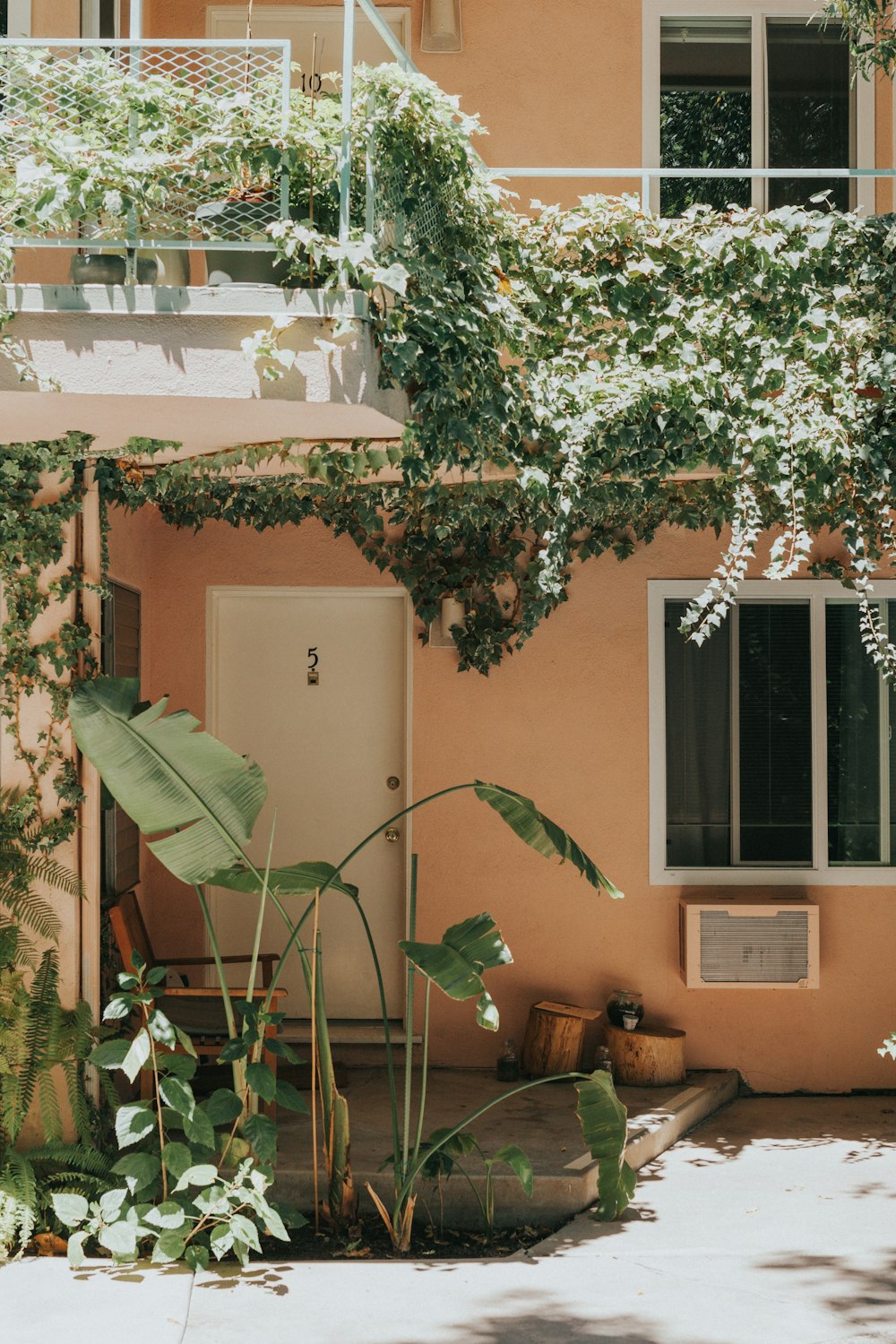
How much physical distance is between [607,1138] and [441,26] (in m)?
6.13

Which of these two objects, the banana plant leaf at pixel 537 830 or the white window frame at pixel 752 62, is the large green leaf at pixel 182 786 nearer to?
the banana plant leaf at pixel 537 830

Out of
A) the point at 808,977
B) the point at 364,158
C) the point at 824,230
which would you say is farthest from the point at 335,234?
the point at 808,977

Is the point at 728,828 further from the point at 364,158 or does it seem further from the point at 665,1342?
the point at 364,158

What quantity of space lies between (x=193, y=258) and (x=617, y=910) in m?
4.66

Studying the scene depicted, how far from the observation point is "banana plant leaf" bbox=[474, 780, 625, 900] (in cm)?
563

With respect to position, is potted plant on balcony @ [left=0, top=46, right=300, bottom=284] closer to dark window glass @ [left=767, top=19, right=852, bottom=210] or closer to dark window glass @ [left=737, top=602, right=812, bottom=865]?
dark window glass @ [left=767, top=19, right=852, bottom=210]

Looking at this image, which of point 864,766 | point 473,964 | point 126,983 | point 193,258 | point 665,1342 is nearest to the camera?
point 665,1342

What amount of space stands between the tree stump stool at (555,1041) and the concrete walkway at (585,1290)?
4.52ft

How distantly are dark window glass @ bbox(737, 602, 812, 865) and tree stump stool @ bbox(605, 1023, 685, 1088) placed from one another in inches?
48.4

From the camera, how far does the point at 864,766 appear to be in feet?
26.0

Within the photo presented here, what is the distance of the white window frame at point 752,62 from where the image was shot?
7.47 metres

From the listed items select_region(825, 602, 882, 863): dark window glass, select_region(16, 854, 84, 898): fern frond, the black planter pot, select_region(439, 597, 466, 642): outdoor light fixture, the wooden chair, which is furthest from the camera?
select_region(825, 602, 882, 863): dark window glass

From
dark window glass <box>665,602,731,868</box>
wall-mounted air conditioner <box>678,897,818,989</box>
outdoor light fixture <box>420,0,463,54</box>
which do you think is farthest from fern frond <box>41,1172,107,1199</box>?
outdoor light fixture <box>420,0,463,54</box>

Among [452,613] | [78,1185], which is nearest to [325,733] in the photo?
[452,613]
